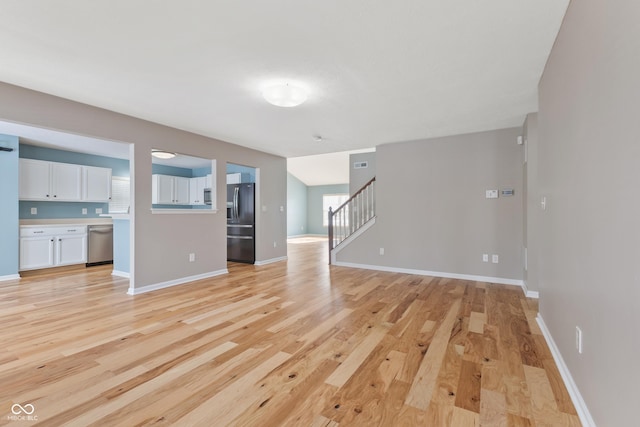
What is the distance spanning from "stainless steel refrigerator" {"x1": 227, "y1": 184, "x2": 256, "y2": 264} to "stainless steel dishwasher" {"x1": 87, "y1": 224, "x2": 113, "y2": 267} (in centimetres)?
244

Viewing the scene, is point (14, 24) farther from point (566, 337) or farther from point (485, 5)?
point (566, 337)

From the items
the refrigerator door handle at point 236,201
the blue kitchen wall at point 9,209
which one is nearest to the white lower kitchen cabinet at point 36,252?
the blue kitchen wall at point 9,209

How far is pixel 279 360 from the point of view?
2.09m

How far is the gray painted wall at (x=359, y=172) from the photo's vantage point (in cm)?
732

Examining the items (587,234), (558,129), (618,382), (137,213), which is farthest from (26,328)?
(558,129)

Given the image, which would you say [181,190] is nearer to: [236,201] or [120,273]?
[236,201]

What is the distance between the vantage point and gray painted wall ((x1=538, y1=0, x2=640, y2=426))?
1.05 m

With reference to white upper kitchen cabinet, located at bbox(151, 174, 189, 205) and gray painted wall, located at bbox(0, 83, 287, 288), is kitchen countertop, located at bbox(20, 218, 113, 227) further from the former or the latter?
white upper kitchen cabinet, located at bbox(151, 174, 189, 205)

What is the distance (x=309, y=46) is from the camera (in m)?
2.21

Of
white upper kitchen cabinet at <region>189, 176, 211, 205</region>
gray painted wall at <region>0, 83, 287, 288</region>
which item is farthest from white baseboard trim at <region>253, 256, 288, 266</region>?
white upper kitchen cabinet at <region>189, 176, 211, 205</region>

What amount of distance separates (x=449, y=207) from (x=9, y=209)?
714 cm

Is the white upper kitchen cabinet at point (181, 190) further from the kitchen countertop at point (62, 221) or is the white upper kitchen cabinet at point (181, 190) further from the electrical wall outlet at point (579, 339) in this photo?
the electrical wall outlet at point (579, 339)

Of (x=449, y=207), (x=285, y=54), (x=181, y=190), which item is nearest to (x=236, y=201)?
(x=181, y=190)

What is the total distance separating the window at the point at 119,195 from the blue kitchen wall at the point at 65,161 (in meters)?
0.11
